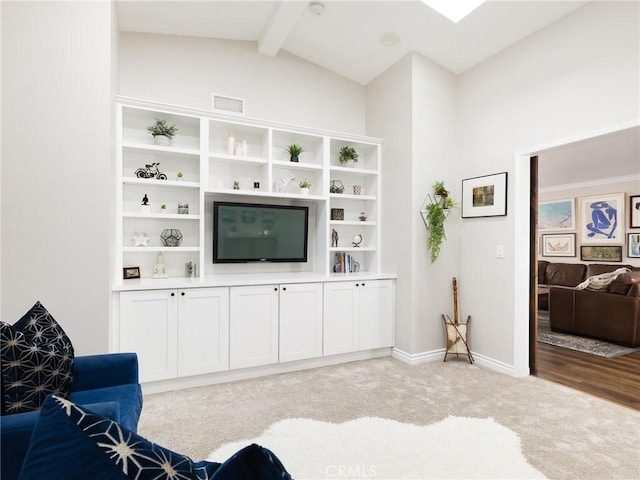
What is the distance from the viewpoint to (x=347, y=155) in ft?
13.9

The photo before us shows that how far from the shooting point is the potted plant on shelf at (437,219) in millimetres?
3809

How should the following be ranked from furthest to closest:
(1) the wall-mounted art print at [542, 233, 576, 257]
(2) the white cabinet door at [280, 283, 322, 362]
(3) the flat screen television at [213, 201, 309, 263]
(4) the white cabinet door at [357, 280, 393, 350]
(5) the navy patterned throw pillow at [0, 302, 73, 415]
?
(1) the wall-mounted art print at [542, 233, 576, 257], (4) the white cabinet door at [357, 280, 393, 350], (3) the flat screen television at [213, 201, 309, 263], (2) the white cabinet door at [280, 283, 322, 362], (5) the navy patterned throw pillow at [0, 302, 73, 415]

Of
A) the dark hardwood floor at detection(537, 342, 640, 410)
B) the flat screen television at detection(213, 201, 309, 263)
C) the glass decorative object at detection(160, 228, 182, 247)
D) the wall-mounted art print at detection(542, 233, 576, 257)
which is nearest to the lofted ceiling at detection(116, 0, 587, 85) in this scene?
the flat screen television at detection(213, 201, 309, 263)

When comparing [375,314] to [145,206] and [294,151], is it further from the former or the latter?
[145,206]

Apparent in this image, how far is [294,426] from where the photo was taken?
8.04 ft

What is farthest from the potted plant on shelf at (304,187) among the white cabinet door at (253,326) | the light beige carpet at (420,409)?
the light beige carpet at (420,409)

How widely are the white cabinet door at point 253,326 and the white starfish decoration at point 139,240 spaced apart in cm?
93

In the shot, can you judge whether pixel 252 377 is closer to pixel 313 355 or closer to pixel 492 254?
pixel 313 355

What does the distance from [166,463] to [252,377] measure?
119 inches

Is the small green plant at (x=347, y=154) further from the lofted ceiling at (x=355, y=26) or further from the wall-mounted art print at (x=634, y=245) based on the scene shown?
the wall-mounted art print at (x=634, y=245)

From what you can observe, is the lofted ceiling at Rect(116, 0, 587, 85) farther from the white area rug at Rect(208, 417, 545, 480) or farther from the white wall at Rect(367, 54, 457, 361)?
the white area rug at Rect(208, 417, 545, 480)

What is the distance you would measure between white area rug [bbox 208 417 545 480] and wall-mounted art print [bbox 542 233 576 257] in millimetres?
6266

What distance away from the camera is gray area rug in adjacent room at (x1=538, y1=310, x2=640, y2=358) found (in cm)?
414

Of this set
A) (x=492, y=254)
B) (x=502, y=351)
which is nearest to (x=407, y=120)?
(x=492, y=254)
